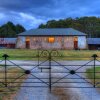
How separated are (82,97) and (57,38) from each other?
83.4 m

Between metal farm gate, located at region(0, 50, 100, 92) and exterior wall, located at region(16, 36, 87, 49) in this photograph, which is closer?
metal farm gate, located at region(0, 50, 100, 92)

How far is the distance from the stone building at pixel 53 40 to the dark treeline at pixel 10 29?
3528cm

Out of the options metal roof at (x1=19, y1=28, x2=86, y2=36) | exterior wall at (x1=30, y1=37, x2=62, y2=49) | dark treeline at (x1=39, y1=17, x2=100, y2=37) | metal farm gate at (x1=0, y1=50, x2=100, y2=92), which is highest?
dark treeline at (x1=39, y1=17, x2=100, y2=37)

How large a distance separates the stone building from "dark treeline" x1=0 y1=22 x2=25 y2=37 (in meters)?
35.3

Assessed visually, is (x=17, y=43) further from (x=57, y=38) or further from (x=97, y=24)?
(x=97, y=24)

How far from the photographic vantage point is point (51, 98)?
37.0ft

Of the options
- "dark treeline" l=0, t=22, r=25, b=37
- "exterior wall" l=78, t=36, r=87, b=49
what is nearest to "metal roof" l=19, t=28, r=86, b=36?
"exterior wall" l=78, t=36, r=87, b=49

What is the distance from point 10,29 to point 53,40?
169 ft

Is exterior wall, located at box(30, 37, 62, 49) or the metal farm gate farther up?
exterior wall, located at box(30, 37, 62, 49)

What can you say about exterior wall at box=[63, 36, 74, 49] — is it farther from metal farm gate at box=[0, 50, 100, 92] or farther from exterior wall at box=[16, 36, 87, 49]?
metal farm gate at box=[0, 50, 100, 92]

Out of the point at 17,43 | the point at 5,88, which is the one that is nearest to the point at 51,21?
the point at 17,43

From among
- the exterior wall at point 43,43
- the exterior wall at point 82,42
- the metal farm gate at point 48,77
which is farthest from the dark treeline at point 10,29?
the metal farm gate at point 48,77

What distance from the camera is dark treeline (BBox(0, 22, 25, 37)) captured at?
13538 cm

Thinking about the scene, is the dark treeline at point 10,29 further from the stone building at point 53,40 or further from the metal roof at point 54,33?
the stone building at point 53,40
